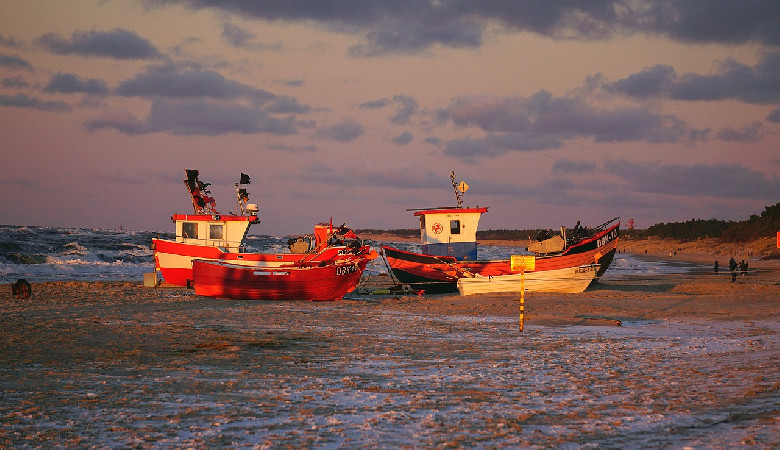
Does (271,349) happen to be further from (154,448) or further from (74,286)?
(74,286)

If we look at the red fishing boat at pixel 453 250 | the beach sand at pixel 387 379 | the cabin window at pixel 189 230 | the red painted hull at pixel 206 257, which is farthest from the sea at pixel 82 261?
the beach sand at pixel 387 379

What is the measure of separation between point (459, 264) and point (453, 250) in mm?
2149

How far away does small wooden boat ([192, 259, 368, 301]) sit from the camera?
2911 centimetres

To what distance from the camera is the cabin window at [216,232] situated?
120 feet

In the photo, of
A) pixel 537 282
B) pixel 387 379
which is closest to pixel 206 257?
pixel 537 282

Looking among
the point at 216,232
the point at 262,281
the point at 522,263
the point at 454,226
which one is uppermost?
the point at 454,226

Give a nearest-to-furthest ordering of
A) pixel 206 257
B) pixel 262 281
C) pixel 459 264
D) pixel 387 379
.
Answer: pixel 387 379
pixel 262 281
pixel 459 264
pixel 206 257

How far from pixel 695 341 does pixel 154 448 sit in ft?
42.9

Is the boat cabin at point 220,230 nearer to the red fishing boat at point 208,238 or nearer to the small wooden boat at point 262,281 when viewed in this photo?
the red fishing boat at point 208,238

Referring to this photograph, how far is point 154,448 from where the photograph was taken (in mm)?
7840

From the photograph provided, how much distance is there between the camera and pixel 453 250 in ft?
122

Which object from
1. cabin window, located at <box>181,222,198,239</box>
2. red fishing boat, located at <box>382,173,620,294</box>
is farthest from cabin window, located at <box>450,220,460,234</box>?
cabin window, located at <box>181,222,198,239</box>

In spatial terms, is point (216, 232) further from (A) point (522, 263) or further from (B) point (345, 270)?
(A) point (522, 263)

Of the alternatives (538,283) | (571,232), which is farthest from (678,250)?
(538,283)
